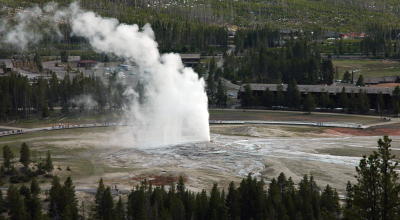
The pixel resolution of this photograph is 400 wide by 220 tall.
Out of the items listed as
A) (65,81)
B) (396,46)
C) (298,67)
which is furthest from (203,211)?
(396,46)

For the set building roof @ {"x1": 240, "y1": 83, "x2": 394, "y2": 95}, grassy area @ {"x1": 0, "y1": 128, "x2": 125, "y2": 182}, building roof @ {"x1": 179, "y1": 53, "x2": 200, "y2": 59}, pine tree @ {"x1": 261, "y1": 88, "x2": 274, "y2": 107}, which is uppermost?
building roof @ {"x1": 179, "y1": 53, "x2": 200, "y2": 59}

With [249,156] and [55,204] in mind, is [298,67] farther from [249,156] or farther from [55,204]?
[55,204]

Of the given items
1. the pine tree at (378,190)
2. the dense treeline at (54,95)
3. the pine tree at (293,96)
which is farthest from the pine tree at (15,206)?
the pine tree at (293,96)

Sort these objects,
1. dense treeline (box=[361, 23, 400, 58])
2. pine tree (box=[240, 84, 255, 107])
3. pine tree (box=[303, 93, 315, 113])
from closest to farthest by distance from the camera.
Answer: pine tree (box=[303, 93, 315, 113]) < pine tree (box=[240, 84, 255, 107]) < dense treeline (box=[361, 23, 400, 58])

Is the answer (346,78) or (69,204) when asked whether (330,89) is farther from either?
(69,204)

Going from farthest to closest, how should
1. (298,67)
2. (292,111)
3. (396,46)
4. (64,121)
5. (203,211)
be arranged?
1. (396,46)
2. (298,67)
3. (292,111)
4. (64,121)
5. (203,211)

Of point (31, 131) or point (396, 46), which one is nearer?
point (31, 131)

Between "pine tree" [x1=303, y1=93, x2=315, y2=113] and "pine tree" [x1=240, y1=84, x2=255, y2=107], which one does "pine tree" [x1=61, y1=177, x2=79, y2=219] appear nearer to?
"pine tree" [x1=303, y1=93, x2=315, y2=113]

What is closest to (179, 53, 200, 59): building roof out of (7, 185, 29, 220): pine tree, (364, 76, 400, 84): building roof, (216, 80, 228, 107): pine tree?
(216, 80, 228, 107): pine tree
